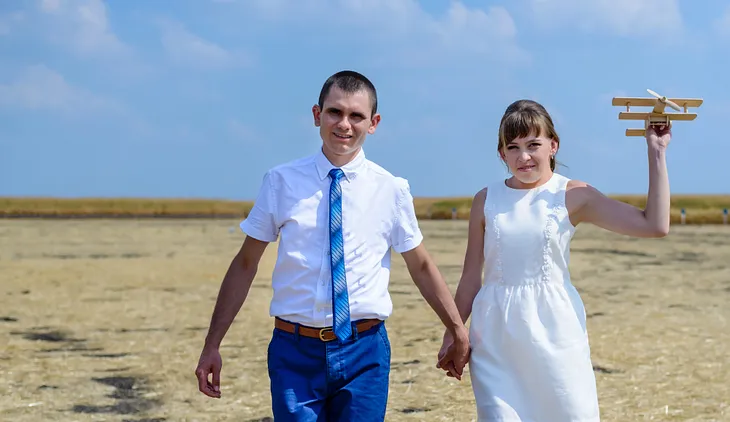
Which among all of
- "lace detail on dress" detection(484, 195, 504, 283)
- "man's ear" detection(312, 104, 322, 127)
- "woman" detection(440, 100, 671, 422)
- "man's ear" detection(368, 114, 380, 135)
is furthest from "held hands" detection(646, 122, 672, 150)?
"man's ear" detection(312, 104, 322, 127)

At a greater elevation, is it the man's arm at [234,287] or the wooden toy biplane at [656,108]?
the wooden toy biplane at [656,108]

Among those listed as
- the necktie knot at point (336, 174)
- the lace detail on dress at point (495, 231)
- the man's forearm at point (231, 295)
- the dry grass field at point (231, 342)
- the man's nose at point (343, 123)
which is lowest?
the dry grass field at point (231, 342)

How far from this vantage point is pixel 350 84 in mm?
3648

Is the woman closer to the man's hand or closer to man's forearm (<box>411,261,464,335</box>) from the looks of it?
man's forearm (<box>411,261,464,335</box>)

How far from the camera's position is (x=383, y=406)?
3.68 metres

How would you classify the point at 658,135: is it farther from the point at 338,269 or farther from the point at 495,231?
the point at 338,269

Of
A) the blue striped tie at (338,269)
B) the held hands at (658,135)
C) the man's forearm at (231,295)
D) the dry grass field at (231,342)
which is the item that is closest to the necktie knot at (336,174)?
the blue striped tie at (338,269)

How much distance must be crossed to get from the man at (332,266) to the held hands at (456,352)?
26 millimetres

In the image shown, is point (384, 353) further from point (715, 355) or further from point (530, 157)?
point (715, 355)

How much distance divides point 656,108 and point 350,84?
4.33 ft

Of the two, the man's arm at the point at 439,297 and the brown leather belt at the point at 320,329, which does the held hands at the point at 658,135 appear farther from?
the brown leather belt at the point at 320,329

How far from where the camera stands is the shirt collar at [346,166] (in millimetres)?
3723

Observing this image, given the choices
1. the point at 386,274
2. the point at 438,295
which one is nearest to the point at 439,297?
the point at 438,295

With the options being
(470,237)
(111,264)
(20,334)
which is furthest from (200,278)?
(470,237)
